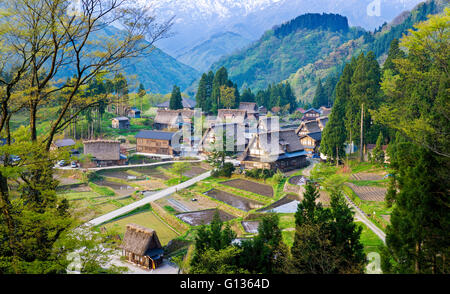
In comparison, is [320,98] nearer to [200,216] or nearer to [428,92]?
[428,92]

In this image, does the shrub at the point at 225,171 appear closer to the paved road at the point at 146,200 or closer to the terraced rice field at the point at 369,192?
the paved road at the point at 146,200

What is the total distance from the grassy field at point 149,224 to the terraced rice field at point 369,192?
11.9m

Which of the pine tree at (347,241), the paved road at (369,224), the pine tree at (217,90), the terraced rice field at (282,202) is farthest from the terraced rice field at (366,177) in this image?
the pine tree at (217,90)

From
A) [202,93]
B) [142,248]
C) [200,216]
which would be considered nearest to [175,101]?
[202,93]

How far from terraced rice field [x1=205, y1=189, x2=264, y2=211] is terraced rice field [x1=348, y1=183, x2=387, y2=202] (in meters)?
6.34

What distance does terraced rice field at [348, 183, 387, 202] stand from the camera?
69.8 feet

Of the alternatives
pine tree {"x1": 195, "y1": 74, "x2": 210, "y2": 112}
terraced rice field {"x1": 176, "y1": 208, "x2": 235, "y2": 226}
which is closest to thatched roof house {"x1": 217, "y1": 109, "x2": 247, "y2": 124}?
pine tree {"x1": 195, "y1": 74, "x2": 210, "y2": 112}

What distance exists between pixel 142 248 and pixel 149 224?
16.6 ft

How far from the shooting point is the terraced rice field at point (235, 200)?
921 inches

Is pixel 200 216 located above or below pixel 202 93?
below

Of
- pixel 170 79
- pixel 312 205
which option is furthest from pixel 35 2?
pixel 170 79

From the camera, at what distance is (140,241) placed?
16234 millimetres
